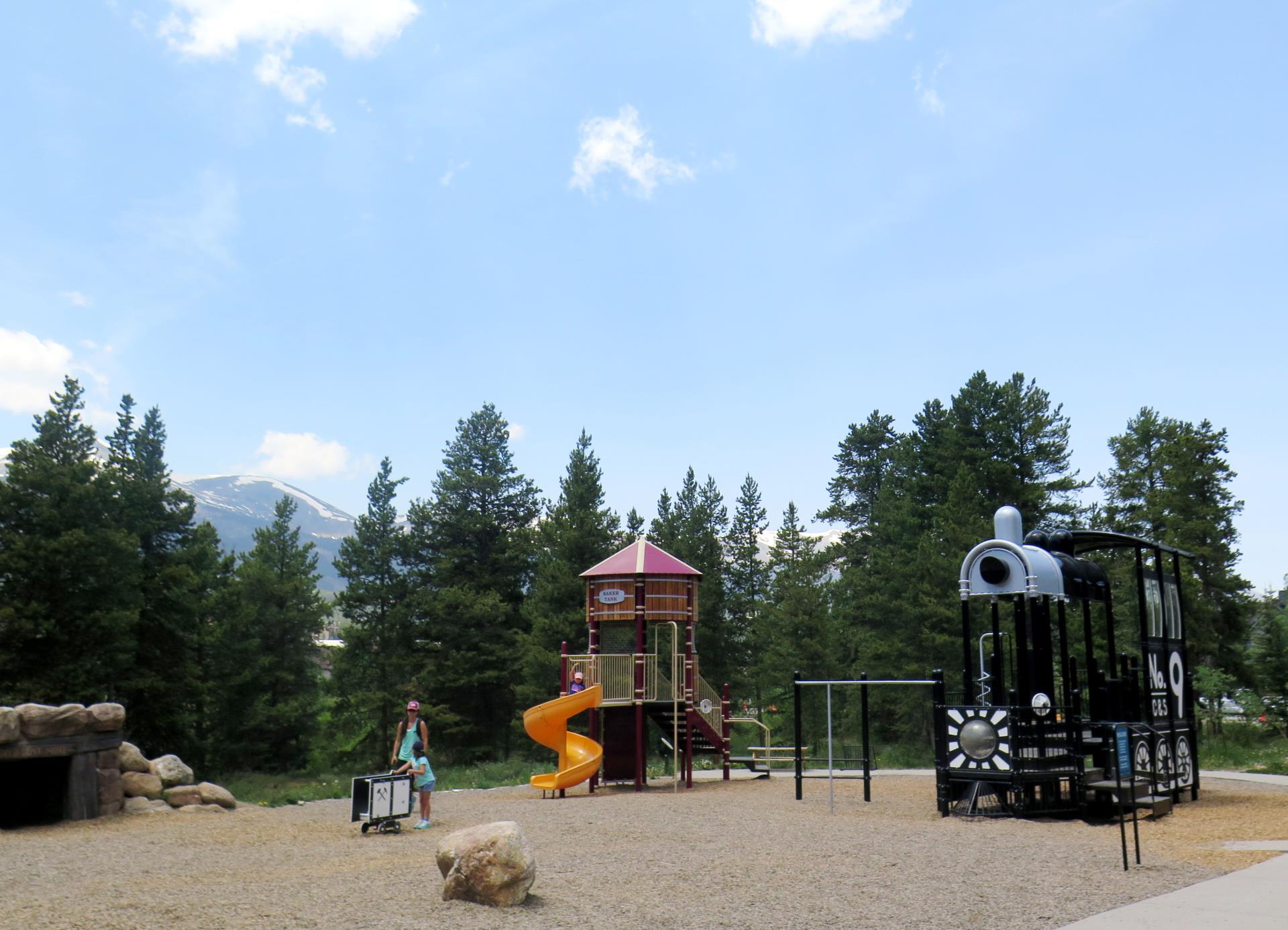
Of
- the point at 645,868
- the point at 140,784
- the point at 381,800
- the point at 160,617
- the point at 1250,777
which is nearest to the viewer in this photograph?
the point at 645,868

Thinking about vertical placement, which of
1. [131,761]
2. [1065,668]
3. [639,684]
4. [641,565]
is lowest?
[131,761]

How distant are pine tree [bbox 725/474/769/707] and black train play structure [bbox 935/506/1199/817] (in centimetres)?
2683

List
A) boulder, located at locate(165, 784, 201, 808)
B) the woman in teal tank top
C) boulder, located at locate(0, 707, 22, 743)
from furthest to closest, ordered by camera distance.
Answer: boulder, located at locate(165, 784, 201, 808), boulder, located at locate(0, 707, 22, 743), the woman in teal tank top

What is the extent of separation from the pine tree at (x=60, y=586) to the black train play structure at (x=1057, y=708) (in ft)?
77.9

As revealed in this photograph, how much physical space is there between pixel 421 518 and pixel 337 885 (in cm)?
3673

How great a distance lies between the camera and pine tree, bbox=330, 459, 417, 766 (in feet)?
140

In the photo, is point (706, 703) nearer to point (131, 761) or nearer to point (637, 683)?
point (637, 683)

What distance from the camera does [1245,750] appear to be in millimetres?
28844

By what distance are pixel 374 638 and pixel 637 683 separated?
25393mm

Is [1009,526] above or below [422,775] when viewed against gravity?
above

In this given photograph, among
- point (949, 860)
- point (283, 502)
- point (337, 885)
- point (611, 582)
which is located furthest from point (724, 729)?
point (283, 502)

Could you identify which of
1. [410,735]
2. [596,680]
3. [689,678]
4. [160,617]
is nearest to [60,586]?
[160,617]

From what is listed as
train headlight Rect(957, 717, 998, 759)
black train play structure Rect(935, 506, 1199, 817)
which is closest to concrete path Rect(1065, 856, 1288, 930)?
black train play structure Rect(935, 506, 1199, 817)

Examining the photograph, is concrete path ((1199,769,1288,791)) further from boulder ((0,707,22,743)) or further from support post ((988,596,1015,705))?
boulder ((0,707,22,743))
